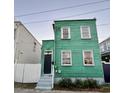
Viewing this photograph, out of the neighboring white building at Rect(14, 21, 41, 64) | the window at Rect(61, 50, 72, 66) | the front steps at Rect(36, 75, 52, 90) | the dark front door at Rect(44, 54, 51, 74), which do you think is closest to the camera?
the front steps at Rect(36, 75, 52, 90)

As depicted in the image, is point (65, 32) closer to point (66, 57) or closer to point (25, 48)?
point (66, 57)

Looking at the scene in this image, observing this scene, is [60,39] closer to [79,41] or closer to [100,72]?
[79,41]

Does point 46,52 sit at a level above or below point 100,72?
above

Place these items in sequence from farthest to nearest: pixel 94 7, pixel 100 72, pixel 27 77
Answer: pixel 27 77 → pixel 100 72 → pixel 94 7

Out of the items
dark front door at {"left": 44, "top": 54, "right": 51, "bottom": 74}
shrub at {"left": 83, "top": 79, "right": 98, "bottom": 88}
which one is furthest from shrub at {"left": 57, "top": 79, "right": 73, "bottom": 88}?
dark front door at {"left": 44, "top": 54, "right": 51, "bottom": 74}

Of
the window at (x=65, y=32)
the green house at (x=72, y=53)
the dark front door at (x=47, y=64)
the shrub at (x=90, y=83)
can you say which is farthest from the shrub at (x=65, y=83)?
the window at (x=65, y=32)

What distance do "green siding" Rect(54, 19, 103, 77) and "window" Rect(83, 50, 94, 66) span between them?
0.43ft

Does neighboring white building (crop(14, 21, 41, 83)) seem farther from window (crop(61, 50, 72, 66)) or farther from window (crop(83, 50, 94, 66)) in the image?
window (crop(83, 50, 94, 66))

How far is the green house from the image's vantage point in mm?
5391

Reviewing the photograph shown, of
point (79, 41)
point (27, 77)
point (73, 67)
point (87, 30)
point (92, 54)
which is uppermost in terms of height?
point (87, 30)
